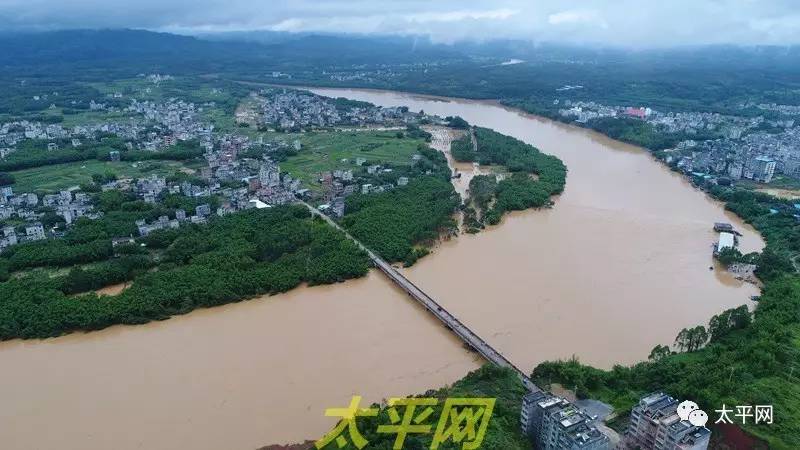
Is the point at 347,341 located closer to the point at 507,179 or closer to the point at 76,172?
the point at 507,179

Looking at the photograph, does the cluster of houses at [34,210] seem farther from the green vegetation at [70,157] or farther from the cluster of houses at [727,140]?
the cluster of houses at [727,140]

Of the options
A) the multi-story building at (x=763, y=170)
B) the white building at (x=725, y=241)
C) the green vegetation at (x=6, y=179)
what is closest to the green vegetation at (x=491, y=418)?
the white building at (x=725, y=241)

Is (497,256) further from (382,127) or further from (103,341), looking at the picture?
(382,127)

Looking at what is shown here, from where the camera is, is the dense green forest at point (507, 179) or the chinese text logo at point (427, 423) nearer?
the chinese text logo at point (427, 423)

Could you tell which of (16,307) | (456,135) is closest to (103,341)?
(16,307)

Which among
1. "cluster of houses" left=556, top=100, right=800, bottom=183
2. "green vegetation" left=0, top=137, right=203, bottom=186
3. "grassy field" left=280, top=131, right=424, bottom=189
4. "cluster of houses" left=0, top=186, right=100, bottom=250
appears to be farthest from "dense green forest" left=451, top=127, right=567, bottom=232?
"green vegetation" left=0, top=137, right=203, bottom=186

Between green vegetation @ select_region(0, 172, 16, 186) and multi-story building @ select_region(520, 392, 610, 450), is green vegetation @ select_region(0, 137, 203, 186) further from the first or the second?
multi-story building @ select_region(520, 392, 610, 450)

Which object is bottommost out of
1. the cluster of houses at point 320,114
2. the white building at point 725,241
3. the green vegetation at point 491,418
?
the green vegetation at point 491,418
